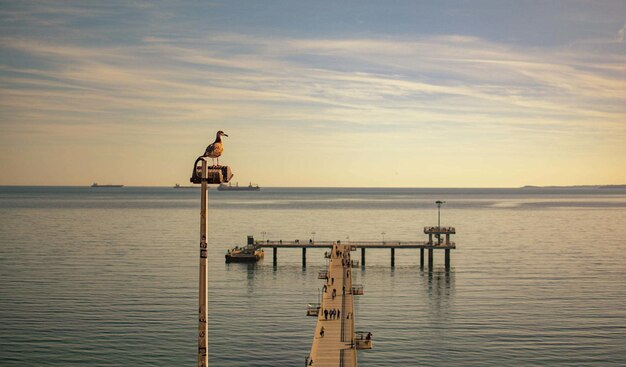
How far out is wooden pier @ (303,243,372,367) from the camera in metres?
42.5

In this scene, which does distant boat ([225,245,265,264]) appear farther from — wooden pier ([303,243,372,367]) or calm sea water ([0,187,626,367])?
wooden pier ([303,243,372,367])

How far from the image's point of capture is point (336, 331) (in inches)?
1935

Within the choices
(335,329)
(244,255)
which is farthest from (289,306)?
(244,255)

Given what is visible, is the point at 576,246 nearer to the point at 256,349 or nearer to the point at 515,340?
the point at 515,340

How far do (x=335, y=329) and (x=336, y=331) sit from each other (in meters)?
0.60

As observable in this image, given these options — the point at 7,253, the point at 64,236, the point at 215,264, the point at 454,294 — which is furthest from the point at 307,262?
the point at 64,236

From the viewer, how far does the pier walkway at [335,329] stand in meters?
42.4

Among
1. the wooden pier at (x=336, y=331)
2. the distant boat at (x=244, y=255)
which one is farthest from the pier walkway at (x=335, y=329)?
the distant boat at (x=244, y=255)

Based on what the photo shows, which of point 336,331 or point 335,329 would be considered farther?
point 335,329

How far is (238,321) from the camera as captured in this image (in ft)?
201

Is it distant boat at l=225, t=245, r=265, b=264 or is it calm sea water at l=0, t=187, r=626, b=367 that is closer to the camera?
calm sea water at l=0, t=187, r=626, b=367

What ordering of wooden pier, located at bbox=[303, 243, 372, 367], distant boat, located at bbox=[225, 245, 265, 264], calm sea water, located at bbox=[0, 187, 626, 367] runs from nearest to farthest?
wooden pier, located at bbox=[303, 243, 372, 367] → calm sea water, located at bbox=[0, 187, 626, 367] → distant boat, located at bbox=[225, 245, 265, 264]

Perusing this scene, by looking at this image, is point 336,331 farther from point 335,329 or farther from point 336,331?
point 335,329

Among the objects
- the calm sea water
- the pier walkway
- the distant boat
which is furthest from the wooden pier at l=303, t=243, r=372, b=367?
the distant boat
